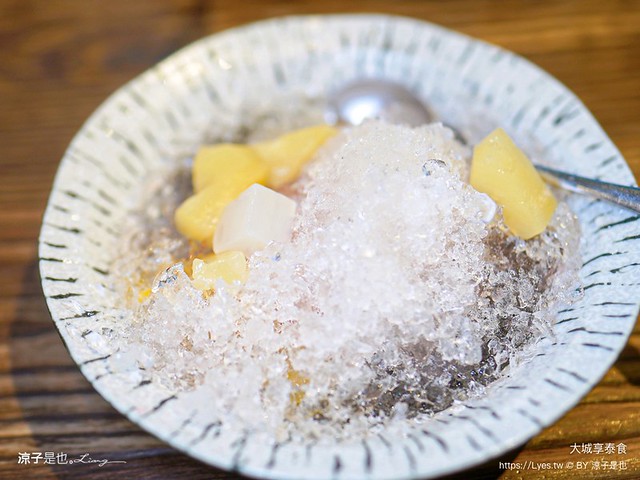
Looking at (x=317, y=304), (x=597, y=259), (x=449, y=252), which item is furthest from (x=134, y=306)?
(x=597, y=259)

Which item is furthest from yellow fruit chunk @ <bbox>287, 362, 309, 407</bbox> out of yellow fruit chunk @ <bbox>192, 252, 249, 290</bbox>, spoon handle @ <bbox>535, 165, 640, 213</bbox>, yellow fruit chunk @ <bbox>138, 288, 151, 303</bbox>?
spoon handle @ <bbox>535, 165, 640, 213</bbox>

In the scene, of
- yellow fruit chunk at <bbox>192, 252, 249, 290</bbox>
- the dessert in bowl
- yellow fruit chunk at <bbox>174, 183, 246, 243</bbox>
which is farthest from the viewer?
yellow fruit chunk at <bbox>174, 183, 246, 243</bbox>

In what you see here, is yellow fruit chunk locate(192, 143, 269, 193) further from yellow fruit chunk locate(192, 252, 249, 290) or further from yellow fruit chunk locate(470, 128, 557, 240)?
yellow fruit chunk locate(470, 128, 557, 240)

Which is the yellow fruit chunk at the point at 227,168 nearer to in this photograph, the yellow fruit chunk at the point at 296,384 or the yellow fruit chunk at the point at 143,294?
the yellow fruit chunk at the point at 143,294

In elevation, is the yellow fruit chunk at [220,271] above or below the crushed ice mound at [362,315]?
above

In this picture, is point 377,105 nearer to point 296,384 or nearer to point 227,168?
point 227,168

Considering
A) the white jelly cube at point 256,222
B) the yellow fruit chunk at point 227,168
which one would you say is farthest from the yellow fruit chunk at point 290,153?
the white jelly cube at point 256,222
